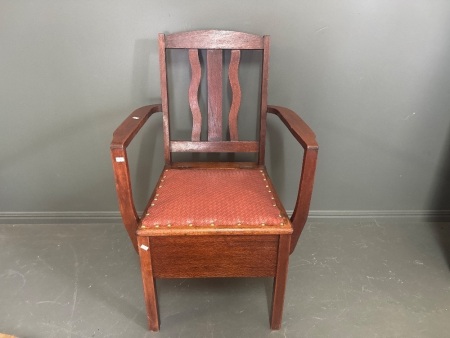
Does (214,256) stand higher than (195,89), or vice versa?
(195,89)

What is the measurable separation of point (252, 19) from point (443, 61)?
83cm

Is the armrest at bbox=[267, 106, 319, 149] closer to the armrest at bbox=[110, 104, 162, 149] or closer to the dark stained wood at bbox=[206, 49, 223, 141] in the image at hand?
the dark stained wood at bbox=[206, 49, 223, 141]

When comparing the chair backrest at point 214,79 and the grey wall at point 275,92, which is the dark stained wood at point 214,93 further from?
the grey wall at point 275,92

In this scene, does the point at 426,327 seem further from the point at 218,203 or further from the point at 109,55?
the point at 109,55

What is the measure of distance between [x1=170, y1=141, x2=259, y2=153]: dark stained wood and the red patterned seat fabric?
0.09 metres

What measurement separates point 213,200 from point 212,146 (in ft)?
1.04

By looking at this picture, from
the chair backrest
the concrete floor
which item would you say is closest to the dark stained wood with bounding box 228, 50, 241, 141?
the chair backrest

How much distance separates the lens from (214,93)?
1263 millimetres

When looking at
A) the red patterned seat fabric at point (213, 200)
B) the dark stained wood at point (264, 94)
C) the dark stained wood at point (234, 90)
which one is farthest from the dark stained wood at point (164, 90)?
the dark stained wood at point (264, 94)

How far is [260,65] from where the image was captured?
4.52 feet

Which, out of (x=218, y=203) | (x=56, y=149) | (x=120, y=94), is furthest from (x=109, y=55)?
(x=218, y=203)

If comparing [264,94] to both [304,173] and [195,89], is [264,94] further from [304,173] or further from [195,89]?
[304,173]

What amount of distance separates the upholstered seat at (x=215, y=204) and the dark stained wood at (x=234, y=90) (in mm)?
185

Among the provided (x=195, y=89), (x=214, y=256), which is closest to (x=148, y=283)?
(x=214, y=256)
